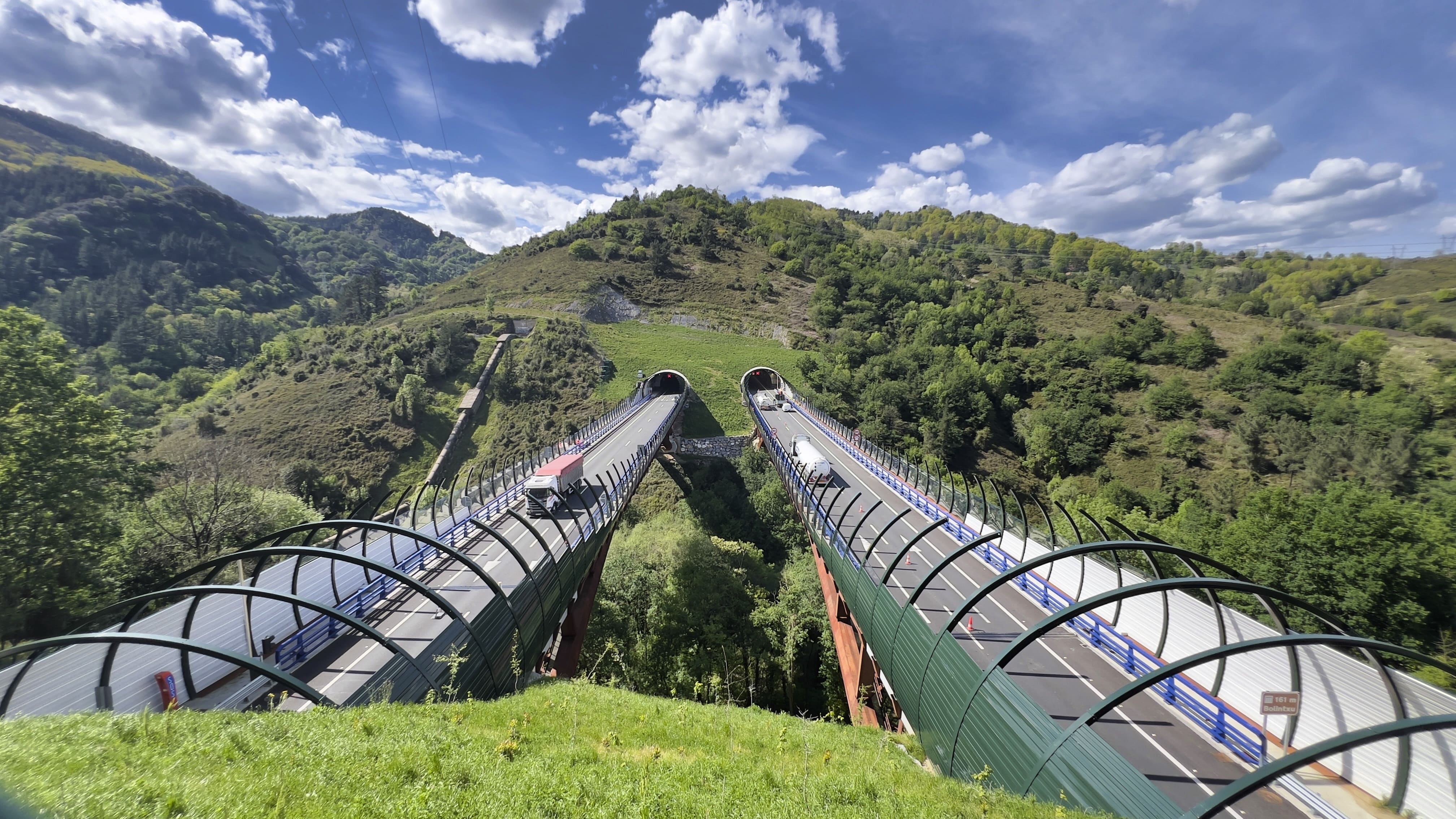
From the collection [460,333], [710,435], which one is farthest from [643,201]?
[710,435]

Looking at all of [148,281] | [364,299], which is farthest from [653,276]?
[148,281]

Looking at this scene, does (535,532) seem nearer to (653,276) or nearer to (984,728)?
(984,728)

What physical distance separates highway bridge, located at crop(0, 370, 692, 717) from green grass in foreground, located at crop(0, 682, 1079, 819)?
103 cm

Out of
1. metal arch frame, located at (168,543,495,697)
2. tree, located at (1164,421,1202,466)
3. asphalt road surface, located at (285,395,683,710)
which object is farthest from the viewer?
tree, located at (1164,421,1202,466)

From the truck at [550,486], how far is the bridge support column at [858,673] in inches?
547

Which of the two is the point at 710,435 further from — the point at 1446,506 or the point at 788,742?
the point at 1446,506

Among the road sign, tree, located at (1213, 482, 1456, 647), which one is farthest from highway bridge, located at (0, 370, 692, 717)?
tree, located at (1213, 482, 1456, 647)

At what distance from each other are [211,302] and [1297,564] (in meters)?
207

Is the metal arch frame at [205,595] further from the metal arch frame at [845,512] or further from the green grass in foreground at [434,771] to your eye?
the metal arch frame at [845,512]

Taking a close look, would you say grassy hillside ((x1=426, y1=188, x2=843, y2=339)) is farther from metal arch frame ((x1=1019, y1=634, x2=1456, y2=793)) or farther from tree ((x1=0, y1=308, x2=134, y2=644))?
metal arch frame ((x1=1019, y1=634, x2=1456, y2=793))

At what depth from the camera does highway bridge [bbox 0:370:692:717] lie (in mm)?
8344

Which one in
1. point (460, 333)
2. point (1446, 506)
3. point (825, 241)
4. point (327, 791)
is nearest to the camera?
point (327, 791)

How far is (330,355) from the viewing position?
214ft

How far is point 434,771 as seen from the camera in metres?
6.20
